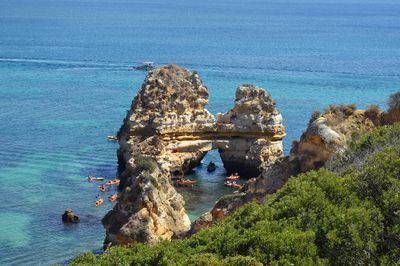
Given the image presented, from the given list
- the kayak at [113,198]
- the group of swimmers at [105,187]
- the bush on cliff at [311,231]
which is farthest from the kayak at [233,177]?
the bush on cliff at [311,231]

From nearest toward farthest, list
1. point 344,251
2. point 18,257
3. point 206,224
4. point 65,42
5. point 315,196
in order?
point 344,251 → point 315,196 → point 206,224 → point 18,257 → point 65,42

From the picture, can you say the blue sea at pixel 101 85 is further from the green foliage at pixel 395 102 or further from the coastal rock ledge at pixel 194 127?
the green foliage at pixel 395 102

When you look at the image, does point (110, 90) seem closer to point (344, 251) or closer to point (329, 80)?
point (329, 80)

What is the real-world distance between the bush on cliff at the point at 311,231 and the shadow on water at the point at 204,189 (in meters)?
21.7

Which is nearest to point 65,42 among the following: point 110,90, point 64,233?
point 110,90

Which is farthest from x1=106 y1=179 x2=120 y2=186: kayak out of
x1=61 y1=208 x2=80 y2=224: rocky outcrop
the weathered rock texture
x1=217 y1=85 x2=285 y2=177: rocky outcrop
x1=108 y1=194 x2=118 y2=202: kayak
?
the weathered rock texture

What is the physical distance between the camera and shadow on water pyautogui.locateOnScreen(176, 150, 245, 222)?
44.8m

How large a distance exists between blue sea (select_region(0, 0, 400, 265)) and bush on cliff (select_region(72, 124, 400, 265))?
53.6 feet

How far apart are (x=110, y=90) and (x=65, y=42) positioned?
47.7 m

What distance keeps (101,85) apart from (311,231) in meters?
71.0

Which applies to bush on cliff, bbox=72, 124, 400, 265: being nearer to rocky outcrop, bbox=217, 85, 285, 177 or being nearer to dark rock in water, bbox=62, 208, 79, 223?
dark rock in water, bbox=62, 208, 79, 223

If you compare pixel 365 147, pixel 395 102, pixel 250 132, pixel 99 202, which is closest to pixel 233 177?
pixel 250 132

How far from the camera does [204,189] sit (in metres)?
49.2

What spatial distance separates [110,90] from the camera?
8425 centimetres
